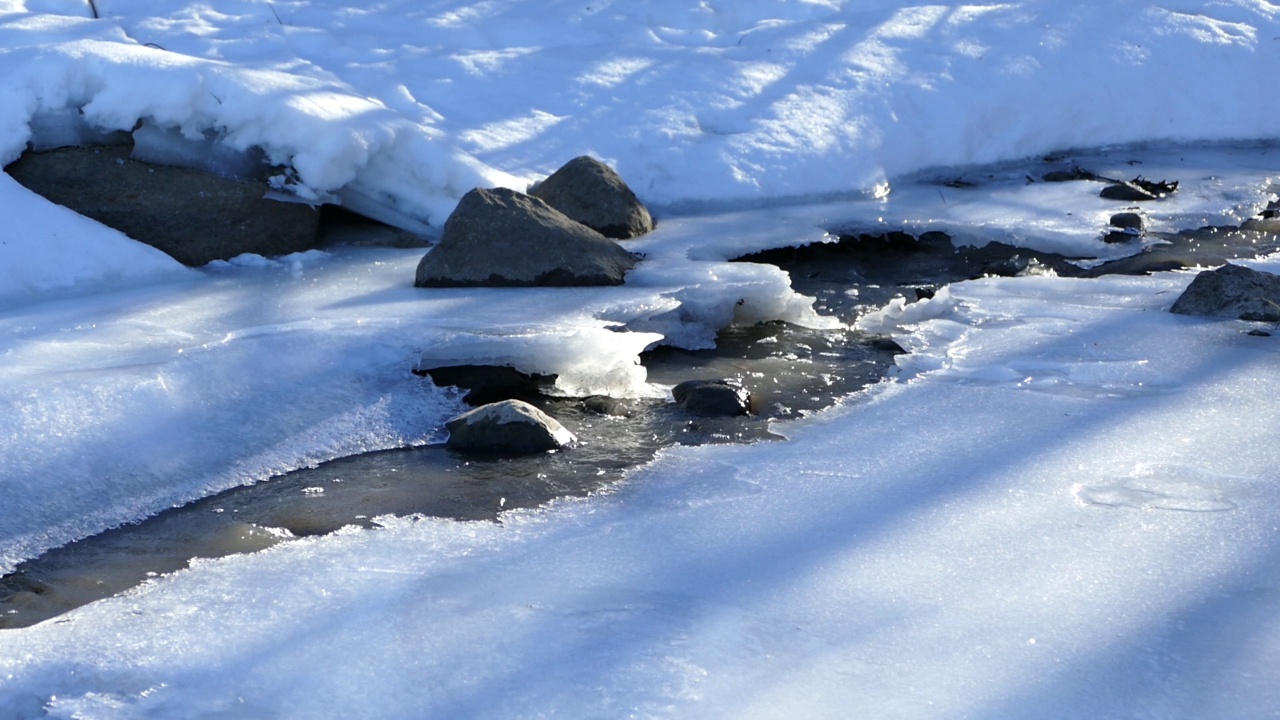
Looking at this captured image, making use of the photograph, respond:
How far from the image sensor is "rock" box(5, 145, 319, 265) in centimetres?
550

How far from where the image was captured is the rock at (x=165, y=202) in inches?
217

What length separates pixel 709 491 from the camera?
135 inches

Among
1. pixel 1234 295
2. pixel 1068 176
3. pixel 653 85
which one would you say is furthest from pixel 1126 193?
pixel 653 85

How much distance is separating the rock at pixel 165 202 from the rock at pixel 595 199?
4.08ft

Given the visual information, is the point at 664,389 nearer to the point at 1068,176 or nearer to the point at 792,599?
the point at 792,599

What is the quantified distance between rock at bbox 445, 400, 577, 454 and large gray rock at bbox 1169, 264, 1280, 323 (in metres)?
2.59

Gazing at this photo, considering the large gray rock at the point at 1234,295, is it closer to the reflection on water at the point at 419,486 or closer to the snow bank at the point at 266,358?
the reflection on water at the point at 419,486

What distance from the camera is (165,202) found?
5.55 meters

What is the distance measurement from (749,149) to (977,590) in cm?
445

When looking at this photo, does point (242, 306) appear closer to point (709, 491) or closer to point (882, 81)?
point (709, 491)

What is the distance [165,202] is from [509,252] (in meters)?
1.58

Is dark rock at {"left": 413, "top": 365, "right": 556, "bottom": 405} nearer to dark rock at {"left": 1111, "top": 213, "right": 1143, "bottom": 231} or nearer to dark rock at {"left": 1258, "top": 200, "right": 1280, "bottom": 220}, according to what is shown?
dark rock at {"left": 1111, "top": 213, "right": 1143, "bottom": 231}

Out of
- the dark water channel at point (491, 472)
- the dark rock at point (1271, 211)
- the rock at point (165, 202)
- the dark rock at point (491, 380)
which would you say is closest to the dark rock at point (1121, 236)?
the dark rock at point (1271, 211)

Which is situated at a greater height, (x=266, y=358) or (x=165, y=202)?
(x=165, y=202)
